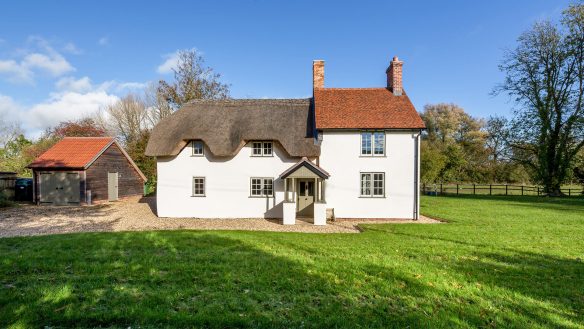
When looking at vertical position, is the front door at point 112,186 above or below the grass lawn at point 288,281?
above

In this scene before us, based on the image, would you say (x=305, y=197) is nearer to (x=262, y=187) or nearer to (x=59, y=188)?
(x=262, y=187)

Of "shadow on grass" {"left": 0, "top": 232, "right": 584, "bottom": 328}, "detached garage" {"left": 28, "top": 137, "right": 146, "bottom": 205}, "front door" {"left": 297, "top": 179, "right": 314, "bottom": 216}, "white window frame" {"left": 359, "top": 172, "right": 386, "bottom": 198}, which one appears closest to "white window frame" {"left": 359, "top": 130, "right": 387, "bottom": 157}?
"white window frame" {"left": 359, "top": 172, "right": 386, "bottom": 198}

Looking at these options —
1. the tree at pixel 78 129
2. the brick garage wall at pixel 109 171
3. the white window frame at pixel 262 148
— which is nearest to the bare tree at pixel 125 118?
the tree at pixel 78 129

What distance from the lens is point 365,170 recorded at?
15.5m

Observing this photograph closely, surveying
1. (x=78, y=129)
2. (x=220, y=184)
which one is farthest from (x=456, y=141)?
(x=78, y=129)

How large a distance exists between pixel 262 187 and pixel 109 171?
564 inches

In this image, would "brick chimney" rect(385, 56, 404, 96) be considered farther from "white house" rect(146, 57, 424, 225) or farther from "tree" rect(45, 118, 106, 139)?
"tree" rect(45, 118, 106, 139)

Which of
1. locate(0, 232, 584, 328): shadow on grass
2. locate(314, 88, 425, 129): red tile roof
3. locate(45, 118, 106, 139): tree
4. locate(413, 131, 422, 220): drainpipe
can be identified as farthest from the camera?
locate(45, 118, 106, 139): tree

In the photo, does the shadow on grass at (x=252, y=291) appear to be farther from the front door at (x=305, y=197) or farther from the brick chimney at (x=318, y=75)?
the brick chimney at (x=318, y=75)

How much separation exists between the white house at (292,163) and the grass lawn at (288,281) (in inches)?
212

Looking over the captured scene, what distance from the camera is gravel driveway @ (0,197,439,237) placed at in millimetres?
11852

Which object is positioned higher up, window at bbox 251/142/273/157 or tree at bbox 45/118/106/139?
tree at bbox 45/118/106/139

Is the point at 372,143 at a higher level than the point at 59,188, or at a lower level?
higher

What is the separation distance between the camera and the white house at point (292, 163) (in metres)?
15.4
